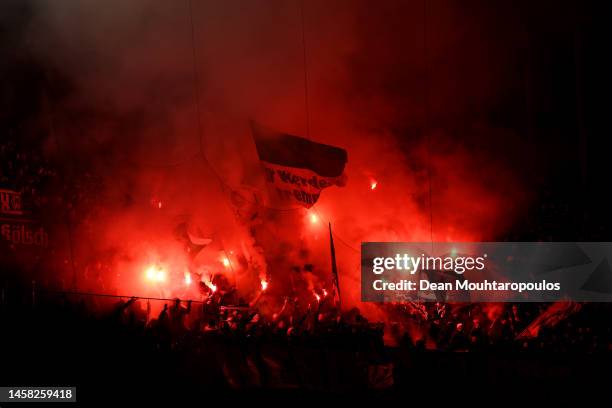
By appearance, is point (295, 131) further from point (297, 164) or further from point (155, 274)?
point (155, 274)

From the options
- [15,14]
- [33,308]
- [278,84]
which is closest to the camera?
[33,308]

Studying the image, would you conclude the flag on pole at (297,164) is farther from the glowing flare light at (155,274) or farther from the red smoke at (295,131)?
the glowing flare light at (155,274)

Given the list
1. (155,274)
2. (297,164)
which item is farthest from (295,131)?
(155,274)

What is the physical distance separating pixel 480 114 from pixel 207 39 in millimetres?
4002

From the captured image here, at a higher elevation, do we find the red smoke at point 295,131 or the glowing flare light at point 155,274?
the red smoke at point 295,131

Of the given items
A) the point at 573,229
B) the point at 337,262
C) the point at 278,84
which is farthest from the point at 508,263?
the point at 278,84

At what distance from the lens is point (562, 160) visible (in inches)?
329

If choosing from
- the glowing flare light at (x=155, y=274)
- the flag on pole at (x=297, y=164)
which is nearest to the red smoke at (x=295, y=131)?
the glowing flare light at (x=155, y=274)

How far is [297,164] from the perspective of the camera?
821 cm

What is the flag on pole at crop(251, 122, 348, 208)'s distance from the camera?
814cm

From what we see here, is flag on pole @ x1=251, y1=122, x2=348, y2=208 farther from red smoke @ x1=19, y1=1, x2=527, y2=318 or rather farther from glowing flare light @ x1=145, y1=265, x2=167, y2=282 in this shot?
glowing flare light @ x1=145, y1=265, x2=167, y2=282

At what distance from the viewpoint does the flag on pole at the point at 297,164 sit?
8.14 metres

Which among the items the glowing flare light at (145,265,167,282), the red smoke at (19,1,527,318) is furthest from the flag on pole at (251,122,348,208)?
the glowing flare light at (145,265,167,282)

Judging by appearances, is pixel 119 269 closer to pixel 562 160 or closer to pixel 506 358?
pixel 506 358
